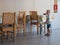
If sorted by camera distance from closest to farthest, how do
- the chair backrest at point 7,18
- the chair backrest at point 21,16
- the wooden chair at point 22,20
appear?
the chair backrest at point 7,18
the wooden chair at point 22,20
the chair backrest at point 21,16

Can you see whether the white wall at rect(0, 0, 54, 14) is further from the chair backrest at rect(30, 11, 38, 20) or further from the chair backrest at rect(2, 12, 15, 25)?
the chair backrest at rect(2, 12, 15, 25)

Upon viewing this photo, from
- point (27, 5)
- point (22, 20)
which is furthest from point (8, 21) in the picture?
point (27, 5)

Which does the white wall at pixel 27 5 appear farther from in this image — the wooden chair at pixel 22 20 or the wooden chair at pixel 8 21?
the wooden chair at pixel 8 21

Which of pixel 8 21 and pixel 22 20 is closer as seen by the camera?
pixel 8 21

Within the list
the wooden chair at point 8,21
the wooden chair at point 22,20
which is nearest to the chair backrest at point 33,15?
the wooden chair at point 22,20

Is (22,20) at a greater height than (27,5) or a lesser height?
lesser

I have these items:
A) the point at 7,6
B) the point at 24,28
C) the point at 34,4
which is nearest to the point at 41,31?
the point at 24,28

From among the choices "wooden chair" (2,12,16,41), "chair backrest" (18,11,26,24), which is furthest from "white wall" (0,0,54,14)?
"wooden chair" (2,12,16,41)

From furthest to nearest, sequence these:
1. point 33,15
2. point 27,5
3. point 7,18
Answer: point 27,5
point 33,15
point 7,18

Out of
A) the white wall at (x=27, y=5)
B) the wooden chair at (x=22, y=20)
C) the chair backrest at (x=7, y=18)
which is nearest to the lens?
the chair backrest at (x=7, y=18)

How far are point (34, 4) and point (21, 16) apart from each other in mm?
1039

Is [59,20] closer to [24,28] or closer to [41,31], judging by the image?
[41,31]

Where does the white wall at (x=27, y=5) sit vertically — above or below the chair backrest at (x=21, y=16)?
above

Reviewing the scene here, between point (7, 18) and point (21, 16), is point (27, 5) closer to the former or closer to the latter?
point (21, 16)
